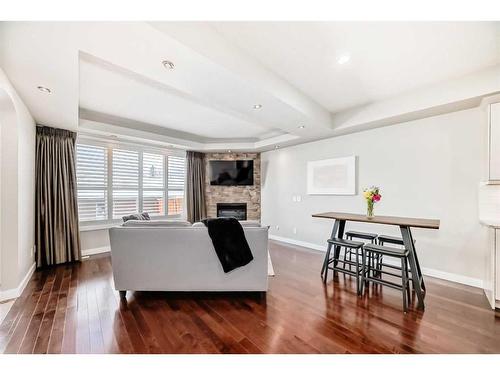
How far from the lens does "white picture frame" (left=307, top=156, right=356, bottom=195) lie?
4.05m

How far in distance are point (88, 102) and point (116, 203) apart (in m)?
2.17

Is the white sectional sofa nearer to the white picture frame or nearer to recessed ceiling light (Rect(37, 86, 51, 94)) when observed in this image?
recessed ceiling light (Rect(37, 86, 51, 94))

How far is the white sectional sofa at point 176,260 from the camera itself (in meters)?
2.42

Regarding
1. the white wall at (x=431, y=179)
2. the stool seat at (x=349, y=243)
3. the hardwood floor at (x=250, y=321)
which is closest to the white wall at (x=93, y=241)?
the hardwood floor at (x=250, y=321)

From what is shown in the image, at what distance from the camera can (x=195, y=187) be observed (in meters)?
5.82

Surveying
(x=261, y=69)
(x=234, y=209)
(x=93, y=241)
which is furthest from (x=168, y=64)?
(x=234, y=209)

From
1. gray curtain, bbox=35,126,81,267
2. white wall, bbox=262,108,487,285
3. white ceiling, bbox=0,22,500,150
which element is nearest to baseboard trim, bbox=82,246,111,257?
gray curtain, bbox=35,126,81,267

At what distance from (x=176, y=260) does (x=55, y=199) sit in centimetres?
275

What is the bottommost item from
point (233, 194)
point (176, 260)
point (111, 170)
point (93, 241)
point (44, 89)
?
point (93, 241)

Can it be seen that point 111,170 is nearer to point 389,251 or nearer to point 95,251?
point 95,251

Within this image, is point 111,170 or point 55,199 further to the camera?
point 111,170

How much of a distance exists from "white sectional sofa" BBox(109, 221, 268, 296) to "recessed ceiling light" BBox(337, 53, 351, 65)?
1.97 meters

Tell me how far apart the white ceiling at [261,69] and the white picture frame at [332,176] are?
0.68 m
